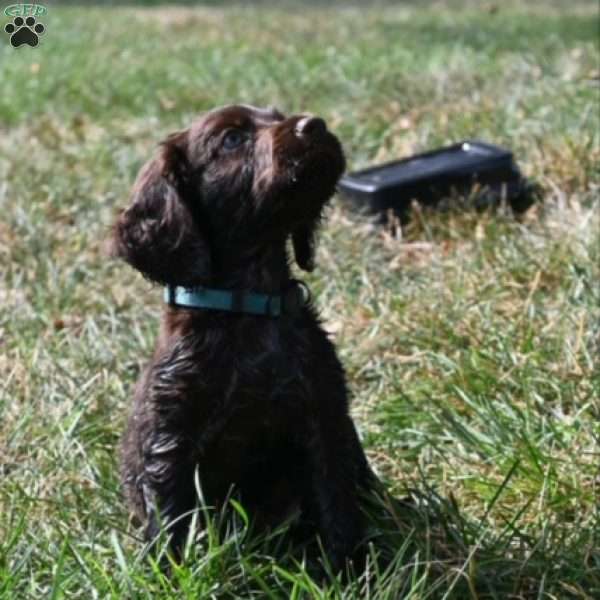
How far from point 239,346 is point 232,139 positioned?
1.81 feet

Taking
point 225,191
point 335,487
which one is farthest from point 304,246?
point 335,487

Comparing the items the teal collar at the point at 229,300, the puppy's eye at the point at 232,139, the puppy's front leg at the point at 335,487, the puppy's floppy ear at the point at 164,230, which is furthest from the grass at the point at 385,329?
the puppy's eye at the point at 232,139

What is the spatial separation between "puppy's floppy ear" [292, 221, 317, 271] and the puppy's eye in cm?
34

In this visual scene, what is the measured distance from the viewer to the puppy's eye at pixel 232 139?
3.46 meters

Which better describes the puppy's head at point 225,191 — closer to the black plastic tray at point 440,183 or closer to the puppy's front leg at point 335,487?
the puppy's front leg at point 335,487

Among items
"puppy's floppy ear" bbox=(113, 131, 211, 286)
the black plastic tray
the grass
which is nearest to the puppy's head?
"puppy's floppy ear" bbox=(113, 131, 211, 286)

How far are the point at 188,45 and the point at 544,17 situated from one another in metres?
3.74

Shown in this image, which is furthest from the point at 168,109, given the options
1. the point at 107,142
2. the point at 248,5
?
the point at 248,5

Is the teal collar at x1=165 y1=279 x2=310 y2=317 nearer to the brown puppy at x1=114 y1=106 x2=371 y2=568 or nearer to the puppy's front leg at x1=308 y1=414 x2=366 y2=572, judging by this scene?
the brown puppy at x1=114 y1=106 x2=371 y2=568

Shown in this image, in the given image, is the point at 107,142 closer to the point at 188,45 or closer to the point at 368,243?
the point at 368,243

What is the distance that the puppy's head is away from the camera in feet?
10.9

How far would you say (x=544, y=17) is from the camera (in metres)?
12.4

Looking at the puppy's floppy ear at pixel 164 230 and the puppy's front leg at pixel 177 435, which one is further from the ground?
the puppy's floppy ear at pixel 164 230

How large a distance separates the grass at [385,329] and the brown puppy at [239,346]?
16 cm
